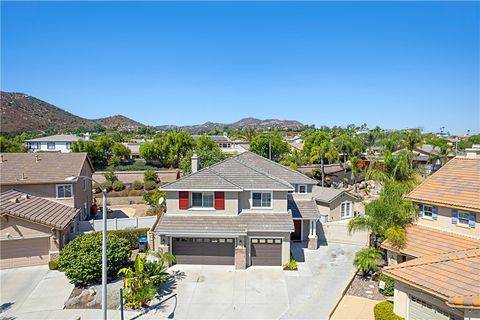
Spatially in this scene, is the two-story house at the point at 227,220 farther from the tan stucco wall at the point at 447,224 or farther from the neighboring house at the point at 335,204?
the neighboring house at the point at 335,204

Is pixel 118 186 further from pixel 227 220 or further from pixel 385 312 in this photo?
pixel 385 312

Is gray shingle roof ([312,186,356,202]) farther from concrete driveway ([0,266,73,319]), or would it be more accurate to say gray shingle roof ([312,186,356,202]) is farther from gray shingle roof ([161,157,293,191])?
concrete driveway ([0,266,73,319])

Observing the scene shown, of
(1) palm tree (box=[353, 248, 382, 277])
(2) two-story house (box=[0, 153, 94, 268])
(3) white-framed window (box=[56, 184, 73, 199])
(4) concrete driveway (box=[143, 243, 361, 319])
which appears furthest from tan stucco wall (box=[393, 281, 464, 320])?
(3) white-framed window (box=[56, 184, 73, 199])

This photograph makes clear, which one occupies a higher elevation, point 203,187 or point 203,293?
point 203,187

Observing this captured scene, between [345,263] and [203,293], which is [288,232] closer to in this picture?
[345,263]

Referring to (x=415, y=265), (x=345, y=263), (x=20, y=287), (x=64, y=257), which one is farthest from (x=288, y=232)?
(x=20, y=287)

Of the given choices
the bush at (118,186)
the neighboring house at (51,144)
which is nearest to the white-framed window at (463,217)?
the bush at (118,186)

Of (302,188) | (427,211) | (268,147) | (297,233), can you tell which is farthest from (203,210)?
(268,147)
